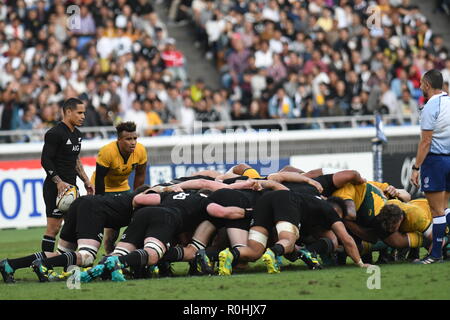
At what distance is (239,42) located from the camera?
24.4m

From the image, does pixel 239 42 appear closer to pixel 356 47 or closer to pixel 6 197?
pixel 356 47

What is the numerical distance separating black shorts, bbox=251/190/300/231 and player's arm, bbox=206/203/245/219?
20 cm

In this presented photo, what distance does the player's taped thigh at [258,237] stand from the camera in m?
11.3

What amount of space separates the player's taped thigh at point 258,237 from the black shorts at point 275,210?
3.4 inches

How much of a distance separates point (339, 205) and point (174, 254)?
207 centimetres

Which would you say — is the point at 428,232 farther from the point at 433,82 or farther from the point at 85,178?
the point at 85,178

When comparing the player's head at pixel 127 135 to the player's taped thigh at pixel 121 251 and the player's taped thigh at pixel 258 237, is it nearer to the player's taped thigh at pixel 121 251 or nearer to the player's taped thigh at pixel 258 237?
A: the player's taped thigh at pixel 121 251

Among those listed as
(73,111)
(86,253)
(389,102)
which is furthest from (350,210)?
(389,102)

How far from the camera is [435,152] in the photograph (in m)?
11.6

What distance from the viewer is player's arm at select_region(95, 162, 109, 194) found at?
1294 cm

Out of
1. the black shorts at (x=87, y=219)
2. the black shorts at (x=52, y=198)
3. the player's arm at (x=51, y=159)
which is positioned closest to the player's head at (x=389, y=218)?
the black shorts at (x=87, y=219)

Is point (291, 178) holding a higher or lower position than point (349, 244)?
higher

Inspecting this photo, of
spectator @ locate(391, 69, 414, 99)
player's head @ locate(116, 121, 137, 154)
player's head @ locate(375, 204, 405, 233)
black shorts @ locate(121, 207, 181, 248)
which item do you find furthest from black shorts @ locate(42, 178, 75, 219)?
spectator @ locate(391, 69, 414, 99)

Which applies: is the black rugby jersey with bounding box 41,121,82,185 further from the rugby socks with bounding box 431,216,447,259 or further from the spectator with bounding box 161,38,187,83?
the spectator with bounding box 161,38,187,83
